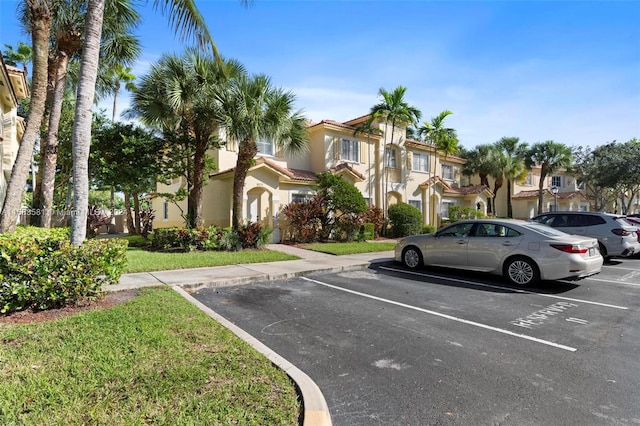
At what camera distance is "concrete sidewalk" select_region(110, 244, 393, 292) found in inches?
317

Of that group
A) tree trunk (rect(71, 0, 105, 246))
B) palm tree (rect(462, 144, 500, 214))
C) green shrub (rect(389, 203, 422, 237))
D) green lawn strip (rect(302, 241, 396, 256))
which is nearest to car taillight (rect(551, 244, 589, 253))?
green lawn strip (rect(302, 241, 396, 256))

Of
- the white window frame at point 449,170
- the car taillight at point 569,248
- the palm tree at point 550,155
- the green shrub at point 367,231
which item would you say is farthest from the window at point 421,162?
the car taillight at point 569,248

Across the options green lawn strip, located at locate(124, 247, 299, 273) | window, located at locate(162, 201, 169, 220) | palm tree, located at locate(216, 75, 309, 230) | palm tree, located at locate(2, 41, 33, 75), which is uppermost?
palm tree, located at locate(2, 41, 33, 75)

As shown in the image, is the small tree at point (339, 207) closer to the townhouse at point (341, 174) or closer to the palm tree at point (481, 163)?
the townhouse at point (341, 174)

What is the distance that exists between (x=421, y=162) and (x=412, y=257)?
57.2 feet

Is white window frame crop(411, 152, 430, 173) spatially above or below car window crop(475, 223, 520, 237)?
above

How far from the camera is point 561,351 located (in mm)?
4480

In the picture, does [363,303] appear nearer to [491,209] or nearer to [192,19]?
[192,19]

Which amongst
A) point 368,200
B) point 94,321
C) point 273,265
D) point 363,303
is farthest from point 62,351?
point 368,200

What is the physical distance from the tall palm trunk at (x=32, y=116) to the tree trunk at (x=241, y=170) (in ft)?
20.4

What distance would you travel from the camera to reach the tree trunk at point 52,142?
454 inches

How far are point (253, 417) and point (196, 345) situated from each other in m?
1.73

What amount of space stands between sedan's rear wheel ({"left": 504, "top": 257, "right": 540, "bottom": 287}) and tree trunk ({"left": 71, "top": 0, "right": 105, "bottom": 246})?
886 cm

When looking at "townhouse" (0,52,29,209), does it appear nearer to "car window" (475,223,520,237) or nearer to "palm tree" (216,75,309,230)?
"palm tree" (216,75,309,230)
